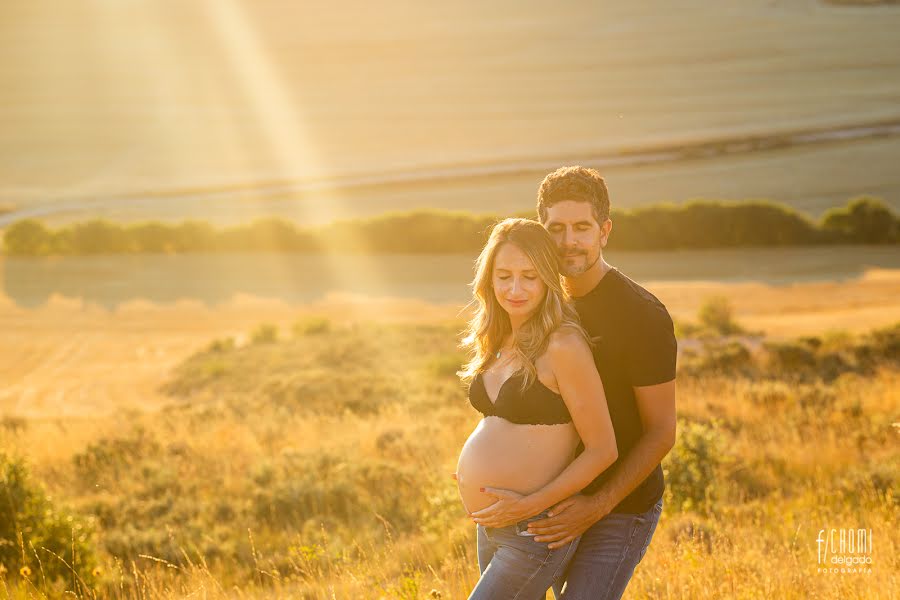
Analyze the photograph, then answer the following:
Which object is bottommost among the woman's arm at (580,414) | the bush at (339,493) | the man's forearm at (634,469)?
the bush at (339,493)

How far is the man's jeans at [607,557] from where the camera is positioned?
3.01m

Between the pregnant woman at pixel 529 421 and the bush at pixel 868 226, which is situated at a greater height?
the pregnant woman at pixel 529 421

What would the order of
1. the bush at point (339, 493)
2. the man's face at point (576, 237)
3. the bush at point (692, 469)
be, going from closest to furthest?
the man's face at point (576, 237), the bush at point (692, 469), the bush at point (339, 493)

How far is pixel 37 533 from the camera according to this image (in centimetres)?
580

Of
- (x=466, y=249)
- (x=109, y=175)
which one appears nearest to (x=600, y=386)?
(x=466, y=249)

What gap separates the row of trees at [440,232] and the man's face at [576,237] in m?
25.4

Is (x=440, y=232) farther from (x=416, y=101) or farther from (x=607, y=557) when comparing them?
(x=416, y=101)

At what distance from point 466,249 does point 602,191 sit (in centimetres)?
2699

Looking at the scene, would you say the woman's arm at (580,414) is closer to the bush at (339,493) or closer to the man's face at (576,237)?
the man's face at (576,237)

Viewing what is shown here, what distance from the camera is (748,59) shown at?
7019 centimetres

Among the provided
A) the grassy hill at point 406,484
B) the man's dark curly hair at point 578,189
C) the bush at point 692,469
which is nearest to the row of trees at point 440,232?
the grassy hill at point 406,484

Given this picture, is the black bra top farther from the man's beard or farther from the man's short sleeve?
the man's beard

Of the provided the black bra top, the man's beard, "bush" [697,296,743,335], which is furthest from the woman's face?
"bush" [697,296,743,335]

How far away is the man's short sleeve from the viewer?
9.67ft
